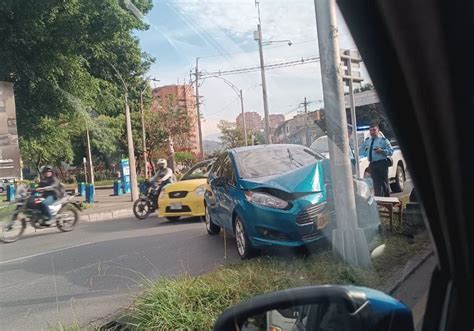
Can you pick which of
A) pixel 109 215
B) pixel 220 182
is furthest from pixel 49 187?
pixel 109 215

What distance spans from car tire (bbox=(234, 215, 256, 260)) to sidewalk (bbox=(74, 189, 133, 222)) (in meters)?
2.24

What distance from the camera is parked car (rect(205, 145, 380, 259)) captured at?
177 inches

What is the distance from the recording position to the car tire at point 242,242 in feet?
16.5

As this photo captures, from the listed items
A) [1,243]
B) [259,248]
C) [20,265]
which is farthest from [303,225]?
[1,243]

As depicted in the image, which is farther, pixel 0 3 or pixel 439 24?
pixel 0 3

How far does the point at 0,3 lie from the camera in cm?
435

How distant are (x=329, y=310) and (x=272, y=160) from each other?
3.05 m

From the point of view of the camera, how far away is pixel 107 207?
8461 mm

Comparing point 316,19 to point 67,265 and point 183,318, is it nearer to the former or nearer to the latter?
point 183,318

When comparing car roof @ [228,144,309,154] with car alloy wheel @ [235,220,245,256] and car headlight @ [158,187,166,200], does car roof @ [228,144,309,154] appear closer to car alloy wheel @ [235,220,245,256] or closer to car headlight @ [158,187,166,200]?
car alloy wheel @ [235,220,245,256]

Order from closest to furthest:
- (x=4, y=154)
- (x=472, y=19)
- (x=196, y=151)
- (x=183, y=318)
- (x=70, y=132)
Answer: (x=472, y=19) → (x=183, y=318) → (x=4, y=154) → (x=196, y=151) → (x=70, y=132)

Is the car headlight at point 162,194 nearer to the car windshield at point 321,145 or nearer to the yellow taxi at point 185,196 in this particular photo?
the yellow taxi at point 185,196

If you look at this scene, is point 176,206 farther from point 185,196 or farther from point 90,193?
point 90,193

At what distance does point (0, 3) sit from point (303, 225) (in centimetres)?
349
